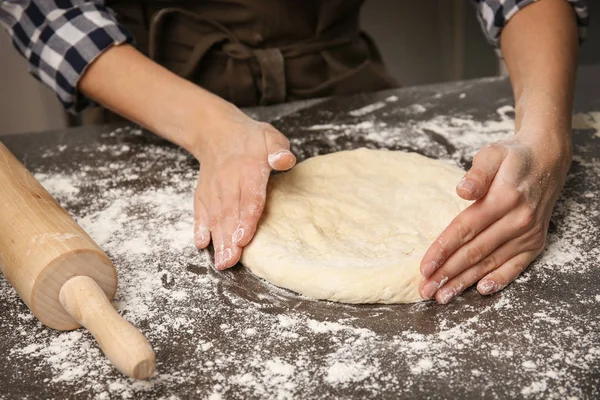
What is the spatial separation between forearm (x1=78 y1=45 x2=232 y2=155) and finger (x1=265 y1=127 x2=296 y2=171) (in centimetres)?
19

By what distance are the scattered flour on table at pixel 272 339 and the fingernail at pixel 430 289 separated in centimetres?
3

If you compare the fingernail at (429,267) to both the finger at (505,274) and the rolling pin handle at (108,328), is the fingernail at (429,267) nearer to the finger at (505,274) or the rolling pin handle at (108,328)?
the finger at (505,274)

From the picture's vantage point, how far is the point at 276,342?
43.4 inches

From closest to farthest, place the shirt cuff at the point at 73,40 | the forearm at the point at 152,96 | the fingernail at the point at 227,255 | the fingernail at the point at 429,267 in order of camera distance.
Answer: the fingernail at the point at 429,267 → the fingernail at the point at 227,255 → the forearm at the point at 152,96 → the shirt cuff at the point at 73,40

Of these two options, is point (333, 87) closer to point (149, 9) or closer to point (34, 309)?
point (149, 9)

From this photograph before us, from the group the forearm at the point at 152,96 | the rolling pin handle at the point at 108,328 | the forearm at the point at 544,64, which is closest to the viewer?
the rolling pin handle at the point at 108,328

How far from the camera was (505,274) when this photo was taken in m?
1.21

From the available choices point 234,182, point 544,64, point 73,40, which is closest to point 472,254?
point 234,182

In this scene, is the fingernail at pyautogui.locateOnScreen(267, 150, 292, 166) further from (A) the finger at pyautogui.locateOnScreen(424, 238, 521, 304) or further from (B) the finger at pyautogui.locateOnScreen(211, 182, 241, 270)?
(A) the finger at pyautogui.locateOnScreen(424, 238, 521, 304)

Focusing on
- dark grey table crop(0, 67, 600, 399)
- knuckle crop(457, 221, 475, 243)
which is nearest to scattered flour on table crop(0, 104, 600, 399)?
dark grey table crop(0, 67, 600, 399)

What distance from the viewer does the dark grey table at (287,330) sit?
3.30 feet

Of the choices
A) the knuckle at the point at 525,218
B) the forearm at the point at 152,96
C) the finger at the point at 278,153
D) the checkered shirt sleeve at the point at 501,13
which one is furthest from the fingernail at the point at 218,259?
the checkered shirt sleeve at the point at 501,13

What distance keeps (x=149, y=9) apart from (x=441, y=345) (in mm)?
1394

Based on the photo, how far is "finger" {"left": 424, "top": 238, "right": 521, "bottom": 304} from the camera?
46.8 inches
